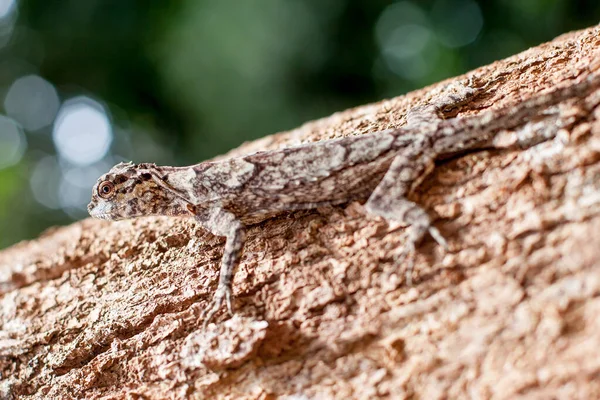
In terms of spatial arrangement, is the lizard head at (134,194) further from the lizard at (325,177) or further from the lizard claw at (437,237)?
the lizard claw at (437,237)

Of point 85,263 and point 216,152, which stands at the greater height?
point 216,152

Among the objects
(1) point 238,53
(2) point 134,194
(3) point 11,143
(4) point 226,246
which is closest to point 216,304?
(4) point 226,246

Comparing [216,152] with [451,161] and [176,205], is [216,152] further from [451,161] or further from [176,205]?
[451,161]

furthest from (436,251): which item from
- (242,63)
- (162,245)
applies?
(242,63)

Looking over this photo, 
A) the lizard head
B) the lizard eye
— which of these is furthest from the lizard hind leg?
the lizard eye

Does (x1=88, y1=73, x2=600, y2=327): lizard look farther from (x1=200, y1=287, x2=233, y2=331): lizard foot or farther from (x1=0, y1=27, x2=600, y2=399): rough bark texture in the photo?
(x1=0, y1=27, x2=600, y2=399): rough bark texture
